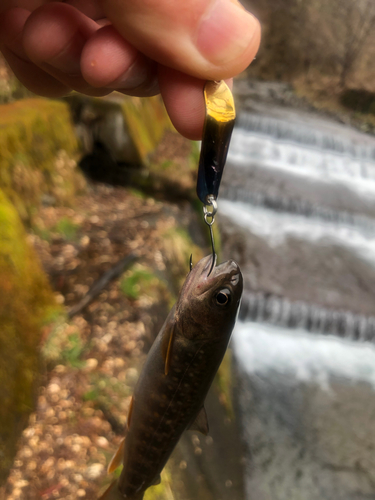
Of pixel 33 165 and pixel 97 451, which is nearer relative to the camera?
pixel 97 451

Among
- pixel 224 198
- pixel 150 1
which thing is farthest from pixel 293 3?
pixel 150 1

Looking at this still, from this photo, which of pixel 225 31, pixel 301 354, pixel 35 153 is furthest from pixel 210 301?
pixel 301 354

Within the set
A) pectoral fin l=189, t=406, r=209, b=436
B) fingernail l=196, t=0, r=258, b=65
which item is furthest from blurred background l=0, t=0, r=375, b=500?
fingernail l=196, t=0, r=258, b=65

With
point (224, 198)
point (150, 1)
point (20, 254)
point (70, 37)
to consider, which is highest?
point (150, 1)

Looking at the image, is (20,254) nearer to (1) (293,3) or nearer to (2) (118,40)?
(2) (118,40)

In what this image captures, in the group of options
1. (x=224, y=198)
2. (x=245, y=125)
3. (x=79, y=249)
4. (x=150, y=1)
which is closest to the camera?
(x=150, y=1)

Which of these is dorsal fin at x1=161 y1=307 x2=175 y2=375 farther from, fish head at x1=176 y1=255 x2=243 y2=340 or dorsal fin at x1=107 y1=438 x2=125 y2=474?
dorsal fin at x1=107 y1=438 x2=125 y2=474

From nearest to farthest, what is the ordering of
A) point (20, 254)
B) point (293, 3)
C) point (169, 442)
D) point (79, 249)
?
1. point (169, 442)
2. point (20, 254)
3. point (79, 249)
4. point (293, 3)
